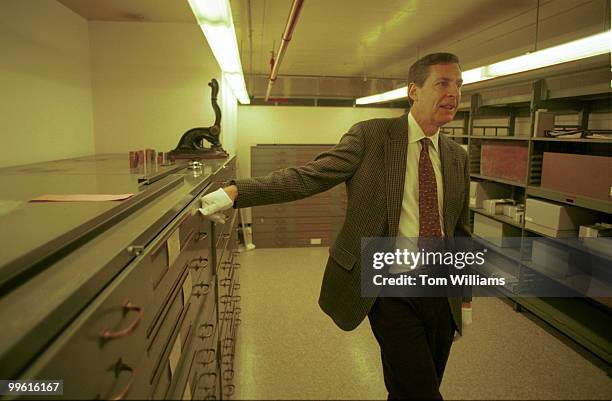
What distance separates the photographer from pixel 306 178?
4.26 ft

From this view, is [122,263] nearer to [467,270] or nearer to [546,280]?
[467,270]

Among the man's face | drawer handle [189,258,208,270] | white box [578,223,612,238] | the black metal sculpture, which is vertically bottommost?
white box [578,223,612,238]

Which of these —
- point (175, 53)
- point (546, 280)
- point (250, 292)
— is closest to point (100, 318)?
point (175, 53)

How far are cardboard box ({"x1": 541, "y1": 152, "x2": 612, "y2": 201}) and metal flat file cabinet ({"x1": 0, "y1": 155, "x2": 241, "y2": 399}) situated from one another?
2629 millimetres

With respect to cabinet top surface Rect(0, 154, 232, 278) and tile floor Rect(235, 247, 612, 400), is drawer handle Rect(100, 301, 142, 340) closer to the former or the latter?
cabinet top surface Rect(0, 154, 232, 278)

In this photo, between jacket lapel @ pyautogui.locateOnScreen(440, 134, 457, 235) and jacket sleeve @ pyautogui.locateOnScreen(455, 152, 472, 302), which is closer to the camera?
jacket lapel @ pyautogui.locateOnScreen(440, 134, 457, 235)

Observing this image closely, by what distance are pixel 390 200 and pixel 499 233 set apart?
2.80 metres

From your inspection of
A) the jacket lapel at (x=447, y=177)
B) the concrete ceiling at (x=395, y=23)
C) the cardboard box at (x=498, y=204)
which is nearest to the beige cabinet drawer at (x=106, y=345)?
the jacket lapel at (x=447, y=177)

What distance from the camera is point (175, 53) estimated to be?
290 cm

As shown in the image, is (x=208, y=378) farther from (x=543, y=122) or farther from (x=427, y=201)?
(x=543, y=122)

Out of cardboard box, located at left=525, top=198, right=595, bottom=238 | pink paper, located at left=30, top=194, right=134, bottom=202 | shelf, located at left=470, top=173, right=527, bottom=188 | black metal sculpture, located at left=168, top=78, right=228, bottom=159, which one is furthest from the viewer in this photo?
shelf, located at left=470, top=173, right=527, bottom=188

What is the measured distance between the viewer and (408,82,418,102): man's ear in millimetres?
1425

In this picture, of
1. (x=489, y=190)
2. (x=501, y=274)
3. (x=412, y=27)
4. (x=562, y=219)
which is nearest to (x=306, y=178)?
(x=562, y=219)

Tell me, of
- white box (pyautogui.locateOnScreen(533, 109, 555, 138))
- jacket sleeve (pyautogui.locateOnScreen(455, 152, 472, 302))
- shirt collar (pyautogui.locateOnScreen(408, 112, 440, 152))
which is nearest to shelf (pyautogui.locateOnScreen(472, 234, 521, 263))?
white box (pyautogui.locateOnScreen(533, 109, 555, 138))
